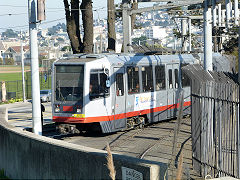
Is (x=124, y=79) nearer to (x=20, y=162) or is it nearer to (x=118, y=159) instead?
(x=20, y=162)

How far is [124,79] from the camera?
19234 millimetres

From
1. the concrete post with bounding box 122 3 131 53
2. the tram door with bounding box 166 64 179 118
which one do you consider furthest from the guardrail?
the concrete post with bounding box 122 3 131 53

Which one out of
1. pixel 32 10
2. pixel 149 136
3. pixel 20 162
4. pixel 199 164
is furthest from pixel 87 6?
pixel 199 164

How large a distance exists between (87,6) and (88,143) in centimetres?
1082

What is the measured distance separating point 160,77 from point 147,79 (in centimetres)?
101

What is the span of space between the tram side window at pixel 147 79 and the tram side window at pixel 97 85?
2339 mm

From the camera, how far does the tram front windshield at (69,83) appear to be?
1814 cm

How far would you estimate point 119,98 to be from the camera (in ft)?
62.3

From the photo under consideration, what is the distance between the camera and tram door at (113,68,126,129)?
61.8 feet

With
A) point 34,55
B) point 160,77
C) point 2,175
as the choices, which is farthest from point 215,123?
point 160,77

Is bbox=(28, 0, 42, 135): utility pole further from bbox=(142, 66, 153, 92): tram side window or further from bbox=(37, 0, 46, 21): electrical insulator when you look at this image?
Answer: bbox=(142, 66, 153, 92): tram side window

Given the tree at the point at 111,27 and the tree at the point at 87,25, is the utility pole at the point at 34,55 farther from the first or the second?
the tree at the point at 111,27

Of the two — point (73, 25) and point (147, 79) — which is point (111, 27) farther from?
point (147, 79)

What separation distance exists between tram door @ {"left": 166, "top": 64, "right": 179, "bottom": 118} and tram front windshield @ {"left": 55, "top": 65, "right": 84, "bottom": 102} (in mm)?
4880
